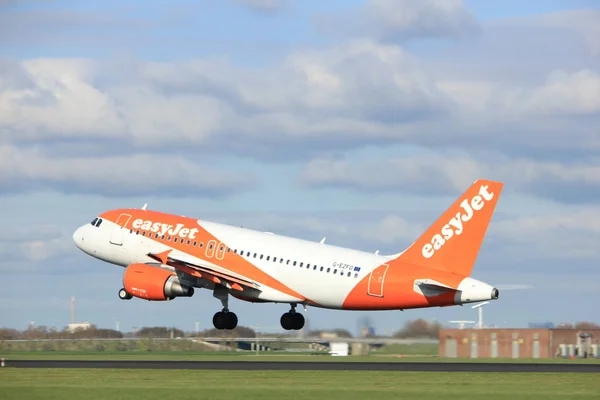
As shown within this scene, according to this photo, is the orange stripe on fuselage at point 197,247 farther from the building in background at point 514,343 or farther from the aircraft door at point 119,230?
the building in background at point 514,343

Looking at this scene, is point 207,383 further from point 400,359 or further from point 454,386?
point 400,359

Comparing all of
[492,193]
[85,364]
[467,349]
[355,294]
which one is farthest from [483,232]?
[85,364]

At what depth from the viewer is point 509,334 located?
88.6m

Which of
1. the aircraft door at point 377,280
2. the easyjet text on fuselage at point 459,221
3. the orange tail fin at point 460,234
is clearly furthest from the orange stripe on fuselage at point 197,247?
the easyjet text on fuselage at point 459,221

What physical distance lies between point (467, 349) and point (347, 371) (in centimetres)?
2531

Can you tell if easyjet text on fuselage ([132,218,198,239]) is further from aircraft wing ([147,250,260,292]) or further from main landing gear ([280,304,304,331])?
main landing gear ([280,304,304,331])

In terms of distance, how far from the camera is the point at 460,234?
247 feet

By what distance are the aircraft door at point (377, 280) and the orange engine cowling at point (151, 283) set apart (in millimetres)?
13675

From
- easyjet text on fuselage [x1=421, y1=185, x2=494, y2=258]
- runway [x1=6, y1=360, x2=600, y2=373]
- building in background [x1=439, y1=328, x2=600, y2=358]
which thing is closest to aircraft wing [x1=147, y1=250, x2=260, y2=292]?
runway [x1=6, y1=360, x2=600, y2=373]

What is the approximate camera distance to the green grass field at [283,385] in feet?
166

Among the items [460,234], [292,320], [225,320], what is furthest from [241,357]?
[460,234]

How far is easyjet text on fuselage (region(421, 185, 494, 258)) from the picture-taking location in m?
75.5

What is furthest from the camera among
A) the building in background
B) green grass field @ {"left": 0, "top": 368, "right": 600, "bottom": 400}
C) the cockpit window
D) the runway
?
the cockpit window

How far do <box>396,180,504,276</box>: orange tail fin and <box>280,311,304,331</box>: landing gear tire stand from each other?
41.6 ft
